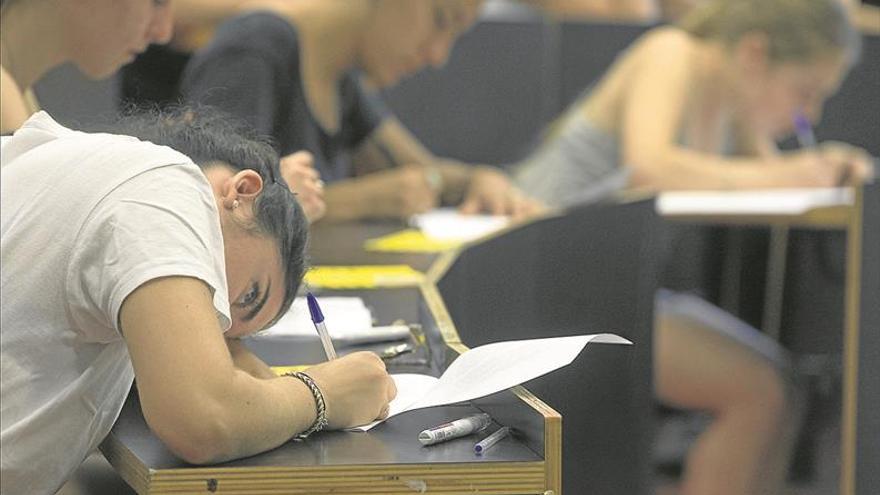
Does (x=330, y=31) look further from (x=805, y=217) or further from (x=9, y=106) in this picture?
(x=9, y=106)

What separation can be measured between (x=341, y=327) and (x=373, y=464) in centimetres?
65

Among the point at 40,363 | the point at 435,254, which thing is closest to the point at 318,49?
the point at 435,254

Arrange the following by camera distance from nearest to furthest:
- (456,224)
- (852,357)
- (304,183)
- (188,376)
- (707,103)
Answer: (188,376) < (304,183) < (852,357) < (456,224) < (707,103)

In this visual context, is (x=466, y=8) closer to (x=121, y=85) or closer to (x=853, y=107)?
(x=121, y=85)

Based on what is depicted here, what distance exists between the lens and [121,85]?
3527mm

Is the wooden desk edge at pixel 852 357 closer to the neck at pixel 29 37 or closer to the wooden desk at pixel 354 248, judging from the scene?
the wooden desk at pixel 354 248

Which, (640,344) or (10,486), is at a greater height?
(10,486)

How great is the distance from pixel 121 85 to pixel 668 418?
5.25 ft

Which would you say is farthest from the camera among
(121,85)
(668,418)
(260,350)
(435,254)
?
(668,418)

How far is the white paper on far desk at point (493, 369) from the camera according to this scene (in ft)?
4.00

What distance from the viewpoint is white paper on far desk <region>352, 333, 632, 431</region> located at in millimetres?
1220

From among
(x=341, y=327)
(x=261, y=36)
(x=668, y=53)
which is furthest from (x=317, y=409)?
(x=668, y=53)

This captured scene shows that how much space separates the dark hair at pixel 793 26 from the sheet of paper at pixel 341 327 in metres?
1.96

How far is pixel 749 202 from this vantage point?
125 inches
